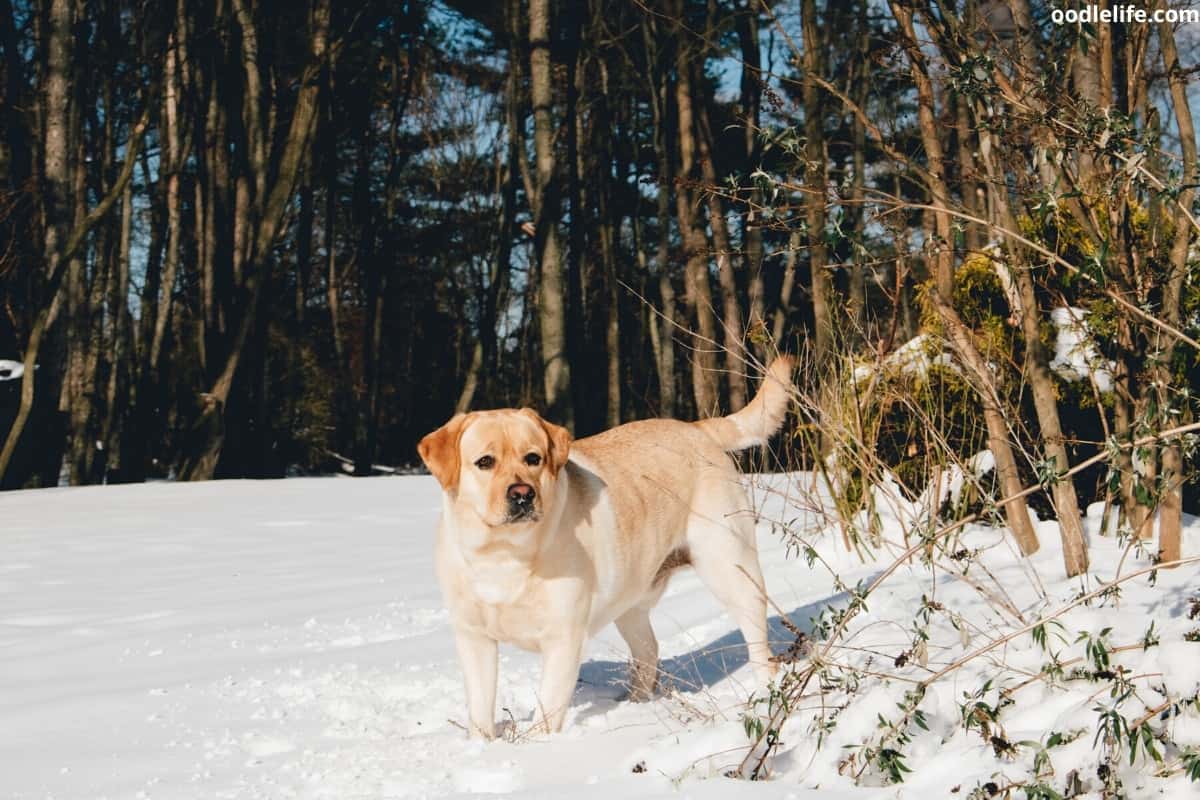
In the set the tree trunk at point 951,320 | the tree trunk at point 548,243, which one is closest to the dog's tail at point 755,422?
the tree trunk at point 951,320

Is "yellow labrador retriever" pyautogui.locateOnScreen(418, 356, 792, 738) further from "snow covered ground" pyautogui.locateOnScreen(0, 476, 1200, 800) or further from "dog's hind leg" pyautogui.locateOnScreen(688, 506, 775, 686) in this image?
"snow covered ground" pyautogui.locateOnScreen(0, 476, 1200, 800)

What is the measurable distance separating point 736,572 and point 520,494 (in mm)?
1384

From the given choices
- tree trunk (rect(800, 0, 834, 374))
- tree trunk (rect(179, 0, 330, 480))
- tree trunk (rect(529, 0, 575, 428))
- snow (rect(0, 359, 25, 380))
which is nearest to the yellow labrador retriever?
tree trunk (rect(800, 0, 834, 374))

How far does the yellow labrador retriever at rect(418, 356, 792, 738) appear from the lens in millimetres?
4059

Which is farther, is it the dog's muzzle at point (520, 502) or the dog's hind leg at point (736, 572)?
the dog's hind leg at point (736, 572)

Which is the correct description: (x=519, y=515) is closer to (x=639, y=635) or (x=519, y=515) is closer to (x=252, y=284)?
(x=639, y=635)

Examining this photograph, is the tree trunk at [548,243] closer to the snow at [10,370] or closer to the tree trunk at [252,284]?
the tree trunk at [252,284]

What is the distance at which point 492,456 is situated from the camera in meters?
4.18

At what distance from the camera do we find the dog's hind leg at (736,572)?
482cm

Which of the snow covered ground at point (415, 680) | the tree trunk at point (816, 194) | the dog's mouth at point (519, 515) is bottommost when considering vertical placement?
the snow covered ground at point (415, 680)

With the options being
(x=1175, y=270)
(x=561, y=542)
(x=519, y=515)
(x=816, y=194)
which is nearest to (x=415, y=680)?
(x=561, y=542)

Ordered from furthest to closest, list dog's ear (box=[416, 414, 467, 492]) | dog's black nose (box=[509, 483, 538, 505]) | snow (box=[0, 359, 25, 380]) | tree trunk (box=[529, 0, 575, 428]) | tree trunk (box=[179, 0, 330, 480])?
tree trunk (box=[529, 0, 575, 428]) → tree trunk (box=[179, 0, 330, 480]) → snow (box=[0, 359, 25, 380]) → dog's ear (box=[416, 414, 467, 492]) → dog's black nose (box=[509, 483, 538, 505])

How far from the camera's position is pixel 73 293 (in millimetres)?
15242

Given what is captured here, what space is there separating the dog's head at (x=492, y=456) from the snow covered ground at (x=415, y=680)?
0.88 m
